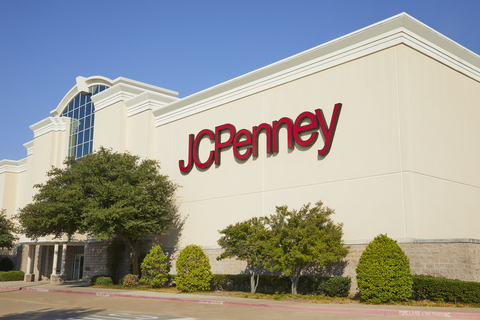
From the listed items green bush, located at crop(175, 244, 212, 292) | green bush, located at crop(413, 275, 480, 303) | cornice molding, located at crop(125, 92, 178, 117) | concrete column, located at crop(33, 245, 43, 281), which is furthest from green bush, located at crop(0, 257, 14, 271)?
green bush, located at crop(413, 275, 480, 303)

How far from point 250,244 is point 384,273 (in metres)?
7.48

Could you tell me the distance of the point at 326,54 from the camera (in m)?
25.2

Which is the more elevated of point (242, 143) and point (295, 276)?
point (242, 143)

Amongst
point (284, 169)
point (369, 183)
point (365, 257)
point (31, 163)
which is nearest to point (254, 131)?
point (284, 169)

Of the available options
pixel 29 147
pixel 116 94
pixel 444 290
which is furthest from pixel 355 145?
pixel 29 147

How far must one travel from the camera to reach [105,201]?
95.7 feet

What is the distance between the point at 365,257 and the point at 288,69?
41.0 feet

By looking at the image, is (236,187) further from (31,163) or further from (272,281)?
(31,163)

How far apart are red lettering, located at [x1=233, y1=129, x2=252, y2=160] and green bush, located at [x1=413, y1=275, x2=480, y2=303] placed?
42.3 ft

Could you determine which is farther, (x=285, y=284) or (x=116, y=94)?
(x=116, y=94)

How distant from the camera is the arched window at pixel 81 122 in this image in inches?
1731

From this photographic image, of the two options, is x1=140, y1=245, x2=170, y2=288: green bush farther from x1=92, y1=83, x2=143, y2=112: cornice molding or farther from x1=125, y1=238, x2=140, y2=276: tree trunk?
x1=92, y1=83, x2=143, y2=112: cornice molding

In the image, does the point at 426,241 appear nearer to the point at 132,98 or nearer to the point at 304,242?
the point at 304,242

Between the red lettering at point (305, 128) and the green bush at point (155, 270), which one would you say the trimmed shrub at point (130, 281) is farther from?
the red lettering at point (305, 128)
